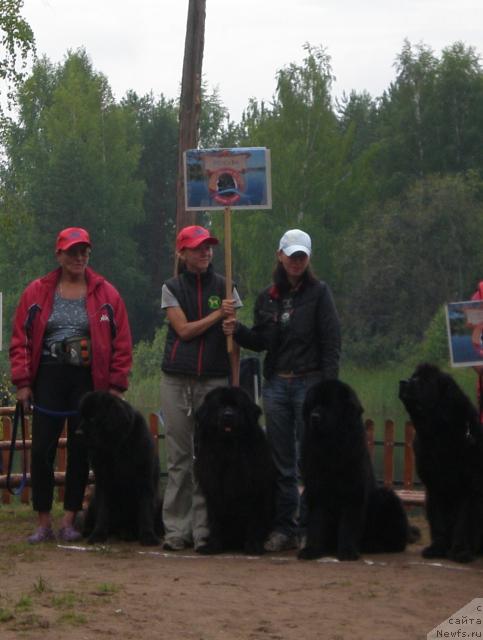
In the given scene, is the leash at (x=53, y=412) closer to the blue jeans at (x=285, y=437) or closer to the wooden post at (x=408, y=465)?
the blue jeans at (x=285, y=437)

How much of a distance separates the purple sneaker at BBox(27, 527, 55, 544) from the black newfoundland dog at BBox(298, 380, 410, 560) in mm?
1870

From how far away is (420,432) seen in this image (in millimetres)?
8203

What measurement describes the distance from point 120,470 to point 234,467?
2.93ft

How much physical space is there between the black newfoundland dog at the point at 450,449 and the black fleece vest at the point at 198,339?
1333 millimetres

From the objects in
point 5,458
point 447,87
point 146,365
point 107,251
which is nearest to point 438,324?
point 146,365

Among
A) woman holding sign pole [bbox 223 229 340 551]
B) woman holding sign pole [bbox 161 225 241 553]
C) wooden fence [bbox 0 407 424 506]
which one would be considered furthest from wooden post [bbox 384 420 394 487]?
woman holding sign pole [bbox 161 225 241 553]

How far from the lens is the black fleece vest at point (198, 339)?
8.77 meters

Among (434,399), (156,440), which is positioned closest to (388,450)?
(156,440)

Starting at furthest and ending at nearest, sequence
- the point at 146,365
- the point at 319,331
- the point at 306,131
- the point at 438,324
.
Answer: the point at 306,131 < the point at 146,365 < the point at 438,324 < the point at 319,331

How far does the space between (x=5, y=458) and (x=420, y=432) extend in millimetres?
5531

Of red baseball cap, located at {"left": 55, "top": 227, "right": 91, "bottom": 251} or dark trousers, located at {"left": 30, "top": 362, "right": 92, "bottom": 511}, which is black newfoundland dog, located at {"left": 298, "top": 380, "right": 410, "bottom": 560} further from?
red baseball cap, located at {"left": 55, "top": 227, "right": 91, "bottom": 251}

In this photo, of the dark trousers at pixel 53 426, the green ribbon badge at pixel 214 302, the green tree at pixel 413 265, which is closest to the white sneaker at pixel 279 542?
the dark trousers at pixel 53 426

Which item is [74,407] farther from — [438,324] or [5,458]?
[438,324]

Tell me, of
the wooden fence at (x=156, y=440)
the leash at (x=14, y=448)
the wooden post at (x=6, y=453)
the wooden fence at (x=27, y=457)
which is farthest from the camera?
the wooden post at (x=6, y=453)
